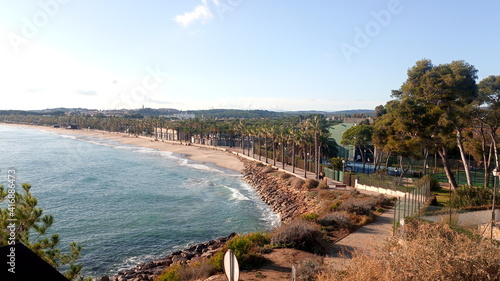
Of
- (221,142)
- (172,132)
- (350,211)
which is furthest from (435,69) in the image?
(172,132)

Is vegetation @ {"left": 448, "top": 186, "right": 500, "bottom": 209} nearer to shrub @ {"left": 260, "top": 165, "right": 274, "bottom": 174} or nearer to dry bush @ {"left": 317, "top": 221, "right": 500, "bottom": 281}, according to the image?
dry bush @ {"left": 317, "top": 221, "right": 500, "bottom": 281}

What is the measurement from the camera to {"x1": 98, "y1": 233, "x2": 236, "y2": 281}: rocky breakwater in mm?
19281

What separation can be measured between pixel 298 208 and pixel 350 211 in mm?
9906

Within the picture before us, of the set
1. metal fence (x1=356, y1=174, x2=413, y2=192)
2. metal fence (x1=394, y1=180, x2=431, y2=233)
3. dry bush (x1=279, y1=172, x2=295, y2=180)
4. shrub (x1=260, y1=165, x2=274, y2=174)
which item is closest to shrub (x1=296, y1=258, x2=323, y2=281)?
metal fence (x1=394, y1=180, x2=431, y2=233)

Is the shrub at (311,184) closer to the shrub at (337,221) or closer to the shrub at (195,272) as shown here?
the shrub at (337,221)

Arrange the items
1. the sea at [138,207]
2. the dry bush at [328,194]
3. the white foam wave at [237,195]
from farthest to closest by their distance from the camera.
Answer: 1. the white foam wave at [237,195]
2. the dry bush at [328,194]
3. the sea at [138,207]

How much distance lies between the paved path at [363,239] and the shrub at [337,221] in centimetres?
78

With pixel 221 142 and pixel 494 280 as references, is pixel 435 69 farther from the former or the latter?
pixel 221 142

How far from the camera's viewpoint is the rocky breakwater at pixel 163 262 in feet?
63.3

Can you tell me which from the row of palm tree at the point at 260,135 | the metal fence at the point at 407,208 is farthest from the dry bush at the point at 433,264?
the row of palm tree at the point at 260,135

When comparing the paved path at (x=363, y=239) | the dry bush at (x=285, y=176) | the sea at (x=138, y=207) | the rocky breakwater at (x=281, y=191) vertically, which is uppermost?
the paved path at (x=363, y=239)

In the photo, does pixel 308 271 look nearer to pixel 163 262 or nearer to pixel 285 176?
pixel 163 262

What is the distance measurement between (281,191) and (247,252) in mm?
25502

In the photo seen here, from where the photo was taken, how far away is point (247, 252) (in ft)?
51.1
